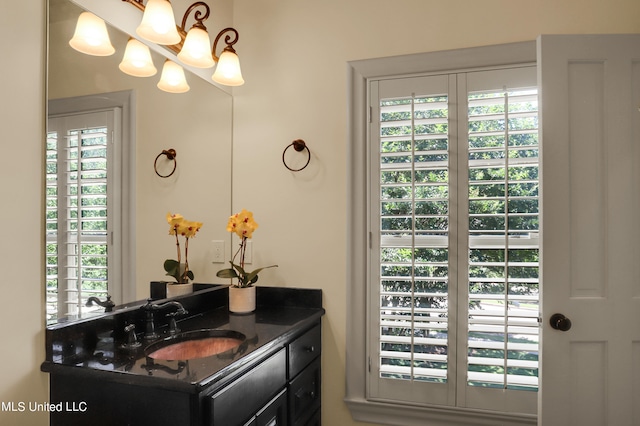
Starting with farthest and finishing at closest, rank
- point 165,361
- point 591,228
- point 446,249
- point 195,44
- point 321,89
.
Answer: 1. point 321,89
2. point 446,249
3. point 195,44
4. point 591,228
5. point 165,361

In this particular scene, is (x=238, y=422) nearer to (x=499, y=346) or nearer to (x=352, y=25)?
(x=499, y=346)

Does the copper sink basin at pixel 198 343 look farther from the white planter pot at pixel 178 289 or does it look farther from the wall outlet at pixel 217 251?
the wall outlet at pixel 217 251

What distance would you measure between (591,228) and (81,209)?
1.86 m

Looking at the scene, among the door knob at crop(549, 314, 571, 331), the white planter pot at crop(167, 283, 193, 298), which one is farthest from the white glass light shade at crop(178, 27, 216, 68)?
the door knob at crop(549, 314, 571, 331)

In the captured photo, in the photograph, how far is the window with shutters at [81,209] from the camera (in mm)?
1306

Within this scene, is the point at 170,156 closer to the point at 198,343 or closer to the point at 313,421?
the point at 198,343

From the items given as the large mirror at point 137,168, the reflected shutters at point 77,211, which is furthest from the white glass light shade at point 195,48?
the reflected shutters at point 77,211

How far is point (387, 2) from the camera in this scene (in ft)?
6.77

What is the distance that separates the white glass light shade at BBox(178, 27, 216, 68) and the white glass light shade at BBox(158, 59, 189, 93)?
80 mm

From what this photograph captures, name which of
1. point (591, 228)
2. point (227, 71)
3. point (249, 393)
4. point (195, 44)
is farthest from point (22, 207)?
point (591, 228)

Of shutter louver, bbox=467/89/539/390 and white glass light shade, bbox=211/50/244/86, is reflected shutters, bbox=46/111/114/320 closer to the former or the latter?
white glass light shade, bbox=211/50/244/86

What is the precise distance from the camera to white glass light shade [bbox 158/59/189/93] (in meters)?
1.87

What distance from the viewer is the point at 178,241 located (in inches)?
76.1

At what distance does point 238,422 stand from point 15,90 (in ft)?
3.95
